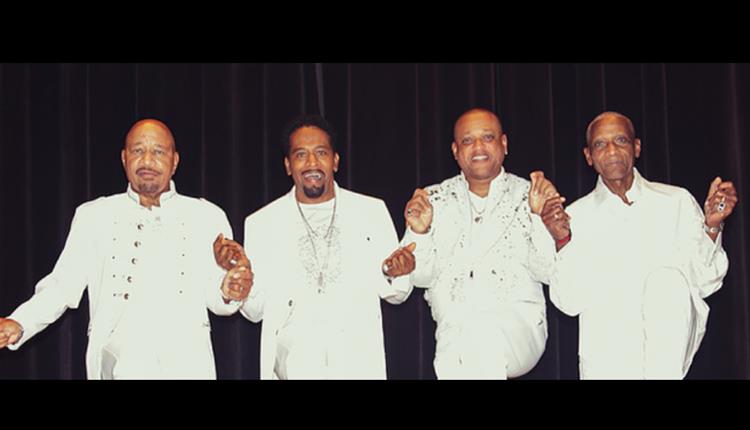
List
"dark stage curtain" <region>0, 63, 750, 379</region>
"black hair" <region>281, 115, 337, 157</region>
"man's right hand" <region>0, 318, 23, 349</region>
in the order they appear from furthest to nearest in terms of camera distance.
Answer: "dark stage curtain" <region>0, 63, 750, 379</region> < "black hair" <region>281, 115, 337, 157</region> < "man's right hand" <region>0, 318, 23, 349</region>

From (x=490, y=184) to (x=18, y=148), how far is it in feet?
9.59

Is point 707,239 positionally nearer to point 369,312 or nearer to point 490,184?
point 490,184

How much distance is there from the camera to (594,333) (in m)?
5.50

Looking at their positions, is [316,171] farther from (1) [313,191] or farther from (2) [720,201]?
(2) [720,201]

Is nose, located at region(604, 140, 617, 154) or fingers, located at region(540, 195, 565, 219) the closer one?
fingers, located at region(540, 195, 565, 219)

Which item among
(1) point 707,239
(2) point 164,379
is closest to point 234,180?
(2) point 164,379

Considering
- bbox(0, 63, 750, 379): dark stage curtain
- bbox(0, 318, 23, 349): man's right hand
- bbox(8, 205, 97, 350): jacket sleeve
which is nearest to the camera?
bbox(0, 318, 23, 349): man's right hand

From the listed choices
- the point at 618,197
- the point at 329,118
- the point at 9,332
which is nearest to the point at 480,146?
the point at 618,197

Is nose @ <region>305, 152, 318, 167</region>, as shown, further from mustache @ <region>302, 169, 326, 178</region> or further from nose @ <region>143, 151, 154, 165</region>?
nose @ <region>143, 151, 154, 165</region>

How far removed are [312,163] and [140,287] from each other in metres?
1.11

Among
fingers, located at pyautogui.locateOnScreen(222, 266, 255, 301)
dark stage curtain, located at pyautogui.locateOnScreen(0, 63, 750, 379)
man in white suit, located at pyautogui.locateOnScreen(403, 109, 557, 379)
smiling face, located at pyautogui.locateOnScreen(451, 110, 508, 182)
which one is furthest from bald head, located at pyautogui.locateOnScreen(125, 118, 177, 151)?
smiling face, located at pyautogui.locateOnScreen(451, 110, 508, 182)

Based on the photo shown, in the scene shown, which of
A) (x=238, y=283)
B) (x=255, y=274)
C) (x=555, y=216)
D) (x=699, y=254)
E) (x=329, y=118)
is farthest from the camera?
(x=329, y=118)

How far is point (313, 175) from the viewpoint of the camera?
18.5ft

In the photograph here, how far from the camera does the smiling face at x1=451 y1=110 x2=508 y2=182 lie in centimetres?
554
